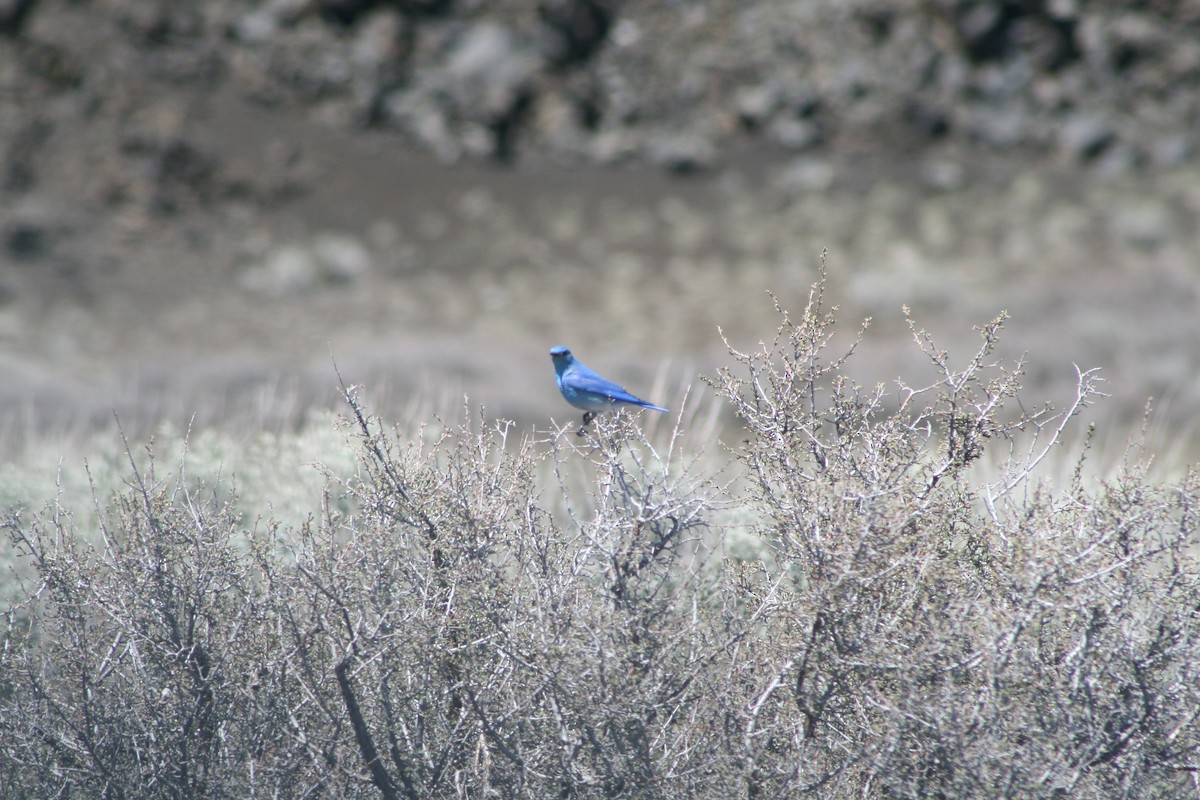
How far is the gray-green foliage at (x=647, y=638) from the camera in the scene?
15.0 feet

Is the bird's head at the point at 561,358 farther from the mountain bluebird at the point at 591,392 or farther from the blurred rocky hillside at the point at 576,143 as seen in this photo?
the blurred rocky hillside at the point at 576,143

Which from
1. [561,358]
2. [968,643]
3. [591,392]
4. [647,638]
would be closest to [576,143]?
[561,358]

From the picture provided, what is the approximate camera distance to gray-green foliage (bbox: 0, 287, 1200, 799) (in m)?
4.57

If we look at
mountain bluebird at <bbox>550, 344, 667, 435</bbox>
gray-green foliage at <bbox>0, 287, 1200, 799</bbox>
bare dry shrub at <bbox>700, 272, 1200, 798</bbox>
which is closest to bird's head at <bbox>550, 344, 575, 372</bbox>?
mountain bluebird at <bbox>550, 344, 667, 435</bbox>

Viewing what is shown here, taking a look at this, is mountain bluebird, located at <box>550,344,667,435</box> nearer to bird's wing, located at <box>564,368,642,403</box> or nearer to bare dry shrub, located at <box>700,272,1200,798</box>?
bird's wing, located at <box>564,368,642,403</box>

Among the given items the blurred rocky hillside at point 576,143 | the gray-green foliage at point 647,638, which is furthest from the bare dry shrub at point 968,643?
the blurred rocky hillside at point 576,143

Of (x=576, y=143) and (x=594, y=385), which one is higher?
(x=576, y=143)

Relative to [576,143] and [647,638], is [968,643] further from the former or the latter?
[576,143]

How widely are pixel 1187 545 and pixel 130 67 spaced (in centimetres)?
3649

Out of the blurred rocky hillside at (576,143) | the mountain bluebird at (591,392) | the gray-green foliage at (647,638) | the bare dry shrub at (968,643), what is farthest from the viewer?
the blurred rocky hillside at (576,143)

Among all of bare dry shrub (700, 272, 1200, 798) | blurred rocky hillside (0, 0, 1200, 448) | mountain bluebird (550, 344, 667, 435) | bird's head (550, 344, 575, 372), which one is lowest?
bare dry shrub (700, 272, 1200, 798)

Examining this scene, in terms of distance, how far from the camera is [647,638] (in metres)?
4.71

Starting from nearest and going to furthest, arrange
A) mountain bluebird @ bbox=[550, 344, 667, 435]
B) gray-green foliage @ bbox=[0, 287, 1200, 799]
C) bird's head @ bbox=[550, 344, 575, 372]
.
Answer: gray-green foliage @ bbox=[0, 287, 1200, 799] < mountain bluebird @ bbox=[550, 344, 667, 435] < bird's head @ bbox=[550, 344, 575, 372]

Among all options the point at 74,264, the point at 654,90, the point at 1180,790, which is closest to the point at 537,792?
the point at 1180,790
